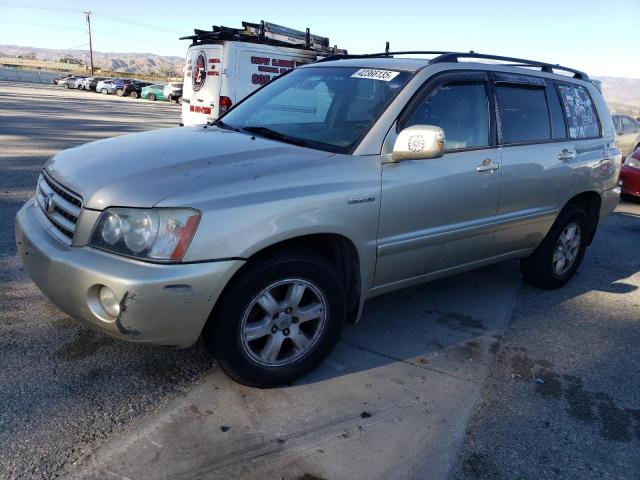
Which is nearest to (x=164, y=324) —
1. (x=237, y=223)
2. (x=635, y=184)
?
(x=237, y=223)

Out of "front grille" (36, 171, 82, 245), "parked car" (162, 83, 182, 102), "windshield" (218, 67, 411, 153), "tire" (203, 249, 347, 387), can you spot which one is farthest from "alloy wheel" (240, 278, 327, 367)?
"parked car" (162, 83, 182, 102)

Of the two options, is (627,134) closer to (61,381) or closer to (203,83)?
(203,83)

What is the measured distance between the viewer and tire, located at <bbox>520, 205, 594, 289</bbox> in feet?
15.0

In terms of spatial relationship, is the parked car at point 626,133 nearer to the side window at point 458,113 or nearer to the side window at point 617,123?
the side window at point 617,123

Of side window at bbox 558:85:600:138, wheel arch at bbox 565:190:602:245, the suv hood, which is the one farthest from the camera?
wheel arch at bbox 565:190:602:245

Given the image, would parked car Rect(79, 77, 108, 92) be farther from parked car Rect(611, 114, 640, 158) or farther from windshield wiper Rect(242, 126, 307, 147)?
windshield wiper Rect(242, 126, 307, 147)

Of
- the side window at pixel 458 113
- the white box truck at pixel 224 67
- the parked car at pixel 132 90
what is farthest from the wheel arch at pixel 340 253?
A: the parked car at pixel 132 90

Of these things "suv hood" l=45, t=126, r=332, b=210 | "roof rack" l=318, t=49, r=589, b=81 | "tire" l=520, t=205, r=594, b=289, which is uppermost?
"roof rack" l=318, t=49, r=589, b=81

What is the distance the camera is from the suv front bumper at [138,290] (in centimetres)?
237

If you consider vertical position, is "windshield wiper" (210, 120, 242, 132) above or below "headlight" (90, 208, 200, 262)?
above

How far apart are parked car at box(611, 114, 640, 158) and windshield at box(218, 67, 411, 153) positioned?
12.4 metres

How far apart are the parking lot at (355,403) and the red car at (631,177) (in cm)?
608

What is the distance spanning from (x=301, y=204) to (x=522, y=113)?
89.7 inches

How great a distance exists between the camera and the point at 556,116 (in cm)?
442
